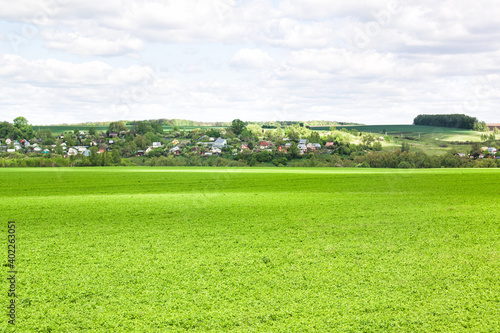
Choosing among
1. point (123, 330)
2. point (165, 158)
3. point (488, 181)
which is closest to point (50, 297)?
point (123, 330)

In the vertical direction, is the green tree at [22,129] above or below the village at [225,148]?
above

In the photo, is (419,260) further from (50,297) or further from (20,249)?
(20,249)

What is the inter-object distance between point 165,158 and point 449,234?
225 ft

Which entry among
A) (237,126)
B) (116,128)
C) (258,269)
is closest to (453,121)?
(237,126)

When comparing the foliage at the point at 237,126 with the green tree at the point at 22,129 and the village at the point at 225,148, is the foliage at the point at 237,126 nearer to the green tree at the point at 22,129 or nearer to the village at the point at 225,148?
the village at the point at 225,148

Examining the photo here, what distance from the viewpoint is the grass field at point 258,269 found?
7.12 m

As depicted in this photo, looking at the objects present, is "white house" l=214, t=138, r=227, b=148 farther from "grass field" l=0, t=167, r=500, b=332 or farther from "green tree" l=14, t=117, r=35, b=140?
"grass field" l=0, t=167, r=500, b=332

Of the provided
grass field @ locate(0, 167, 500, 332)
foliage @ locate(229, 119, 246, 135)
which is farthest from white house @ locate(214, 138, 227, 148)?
grass field @ locate(0, 167, 500, 332)

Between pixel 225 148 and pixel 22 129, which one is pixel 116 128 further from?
pixel 225 148

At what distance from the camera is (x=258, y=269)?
9.61 metres

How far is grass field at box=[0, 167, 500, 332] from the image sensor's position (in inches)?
280

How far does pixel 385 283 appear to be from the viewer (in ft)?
28.7

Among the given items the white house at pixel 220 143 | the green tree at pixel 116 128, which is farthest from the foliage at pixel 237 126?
the green tree at pixel 116 128

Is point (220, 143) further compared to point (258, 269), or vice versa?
point (220, 143)
